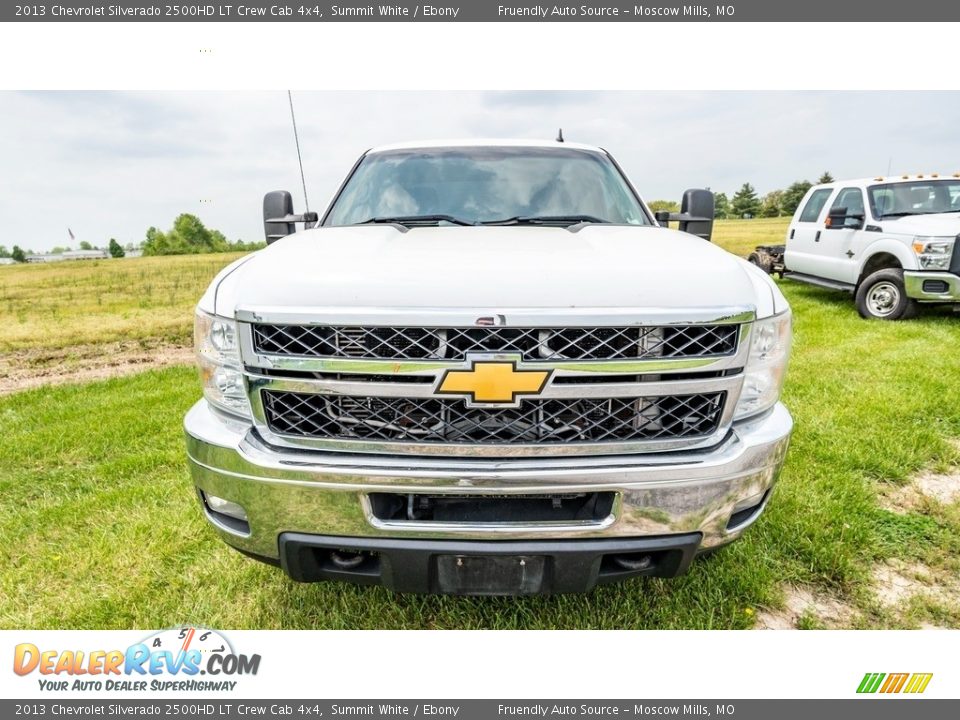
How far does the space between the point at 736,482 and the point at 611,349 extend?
2.10ft

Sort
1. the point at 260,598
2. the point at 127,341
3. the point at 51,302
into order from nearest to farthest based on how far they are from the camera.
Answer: the point at 260,598, the point at 127,341, the point at 51,302

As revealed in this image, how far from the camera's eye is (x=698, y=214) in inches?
128

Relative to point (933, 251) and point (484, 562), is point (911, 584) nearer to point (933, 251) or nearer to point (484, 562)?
point (484, 562)

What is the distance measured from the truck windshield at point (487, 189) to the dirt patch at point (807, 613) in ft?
6.42

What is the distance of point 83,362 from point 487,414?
7.53 meters

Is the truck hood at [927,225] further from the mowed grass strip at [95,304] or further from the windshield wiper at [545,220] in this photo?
the windshield wiper at [545,220]

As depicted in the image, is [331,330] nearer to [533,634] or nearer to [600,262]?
[600,262]

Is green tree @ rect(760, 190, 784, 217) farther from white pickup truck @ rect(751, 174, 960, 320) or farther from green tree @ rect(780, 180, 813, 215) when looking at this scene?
white pickup truck @ rect(751, 174, 960, 320)

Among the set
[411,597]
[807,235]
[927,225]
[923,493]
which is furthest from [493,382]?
[807,235]

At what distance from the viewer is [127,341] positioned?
8.34 metres

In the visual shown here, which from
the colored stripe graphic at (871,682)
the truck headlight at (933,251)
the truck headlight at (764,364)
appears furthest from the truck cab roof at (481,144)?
the truck headlight at (933,251)

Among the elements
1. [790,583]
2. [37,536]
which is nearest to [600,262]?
[790,583]

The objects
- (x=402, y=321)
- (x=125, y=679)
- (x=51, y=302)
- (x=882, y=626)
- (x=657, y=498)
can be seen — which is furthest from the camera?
(x=51, y=302)

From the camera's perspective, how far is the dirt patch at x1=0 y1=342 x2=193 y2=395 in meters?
6.27
